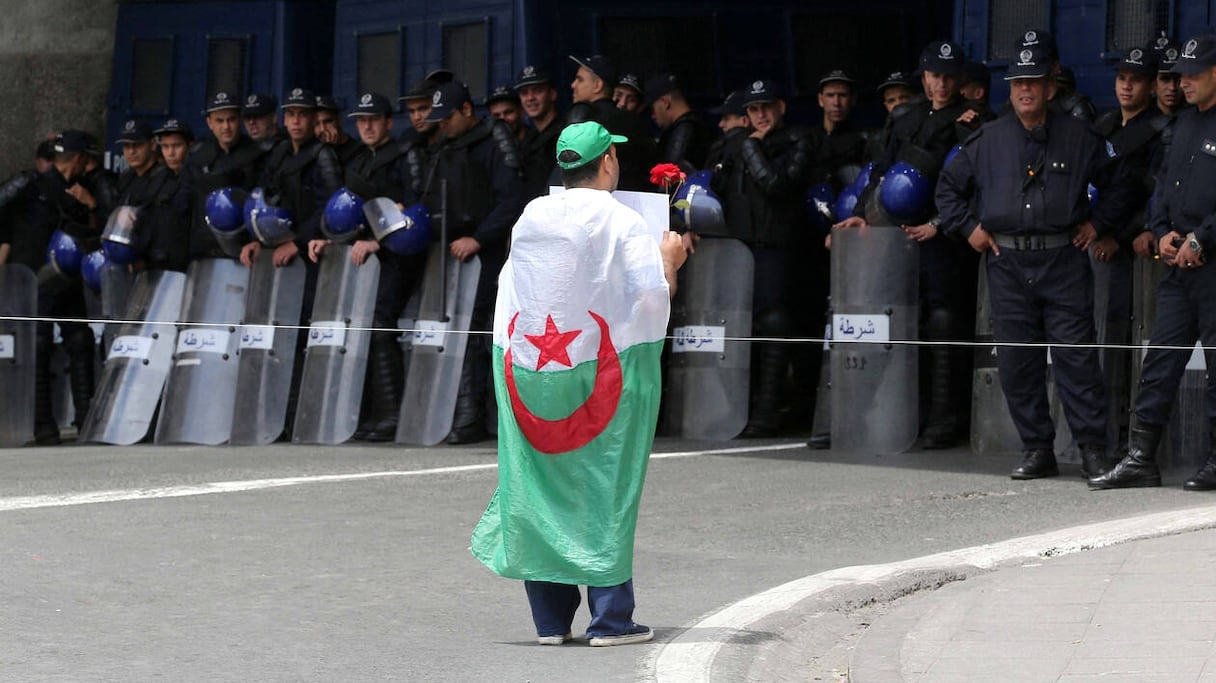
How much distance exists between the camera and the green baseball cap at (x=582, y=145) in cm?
625

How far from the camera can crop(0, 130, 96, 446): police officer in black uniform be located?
48.0ft

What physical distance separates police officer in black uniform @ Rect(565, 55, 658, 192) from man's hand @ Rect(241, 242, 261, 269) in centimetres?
229

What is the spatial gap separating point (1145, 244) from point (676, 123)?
413 centimetres

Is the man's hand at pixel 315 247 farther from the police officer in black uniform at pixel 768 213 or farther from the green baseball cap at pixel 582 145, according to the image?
the green baseball cap at pixel 582 145

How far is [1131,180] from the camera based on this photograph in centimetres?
1052

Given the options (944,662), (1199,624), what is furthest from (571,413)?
(1199,624)

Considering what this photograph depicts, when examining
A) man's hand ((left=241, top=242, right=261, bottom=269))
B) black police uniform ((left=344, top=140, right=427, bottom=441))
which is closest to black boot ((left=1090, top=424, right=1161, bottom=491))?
black police uniform ((left=344, top=140, right=427, bottom=441))

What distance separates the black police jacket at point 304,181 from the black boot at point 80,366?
6.58ft

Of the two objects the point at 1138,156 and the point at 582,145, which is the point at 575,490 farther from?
the point at 1138,156

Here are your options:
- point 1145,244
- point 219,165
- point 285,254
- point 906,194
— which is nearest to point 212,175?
point 219,165

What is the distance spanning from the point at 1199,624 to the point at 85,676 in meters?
3.13

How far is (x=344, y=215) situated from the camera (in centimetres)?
1323

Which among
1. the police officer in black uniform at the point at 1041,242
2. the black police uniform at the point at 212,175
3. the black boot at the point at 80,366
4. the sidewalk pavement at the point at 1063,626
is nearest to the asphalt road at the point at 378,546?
the police officer in black uniform at the point at 1041,242

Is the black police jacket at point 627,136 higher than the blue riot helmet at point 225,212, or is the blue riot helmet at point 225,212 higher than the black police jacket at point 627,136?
the black police jacket at point 627,136
